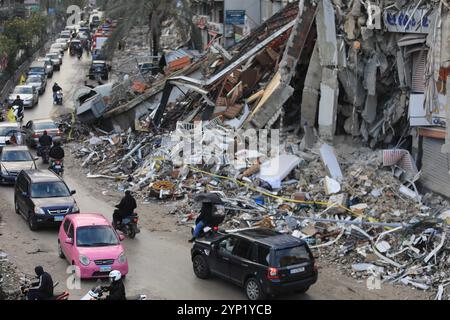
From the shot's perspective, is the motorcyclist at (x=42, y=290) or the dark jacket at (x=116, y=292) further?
the motorcyclist at (x=42, y=290)

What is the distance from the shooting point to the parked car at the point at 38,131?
35469 millimetres

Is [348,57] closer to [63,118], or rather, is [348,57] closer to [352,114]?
[352,114]

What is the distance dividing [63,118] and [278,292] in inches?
1111

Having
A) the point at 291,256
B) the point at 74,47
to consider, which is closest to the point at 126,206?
the point at 291,256

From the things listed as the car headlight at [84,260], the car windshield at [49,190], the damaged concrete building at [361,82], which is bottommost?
the car headlight at [84,260]

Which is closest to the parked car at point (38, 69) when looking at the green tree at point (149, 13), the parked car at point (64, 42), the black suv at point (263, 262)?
the green tree at point (149, 13)

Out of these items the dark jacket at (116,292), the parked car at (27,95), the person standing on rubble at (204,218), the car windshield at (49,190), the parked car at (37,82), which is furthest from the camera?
the parked car at (37,82)

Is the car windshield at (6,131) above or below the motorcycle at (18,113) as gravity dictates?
above

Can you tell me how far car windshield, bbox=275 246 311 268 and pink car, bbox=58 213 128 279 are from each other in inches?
159

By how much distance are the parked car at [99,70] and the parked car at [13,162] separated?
28.5 meters

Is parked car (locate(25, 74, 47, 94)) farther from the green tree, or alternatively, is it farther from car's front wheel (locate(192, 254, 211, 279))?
car's front wheel (locate(192, 254, 211, 279))

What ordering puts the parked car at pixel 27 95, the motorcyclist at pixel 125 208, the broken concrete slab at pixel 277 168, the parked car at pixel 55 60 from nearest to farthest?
the motorcyclist at pixel 125 208
the broken concrete slab at pixel 277 168
the parked car at pixel 27 95
the parked car at pixel 55 60

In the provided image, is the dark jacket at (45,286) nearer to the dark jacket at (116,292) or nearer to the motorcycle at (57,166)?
the dark jacket at (116,292)

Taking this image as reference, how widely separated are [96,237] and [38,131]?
1881cm
